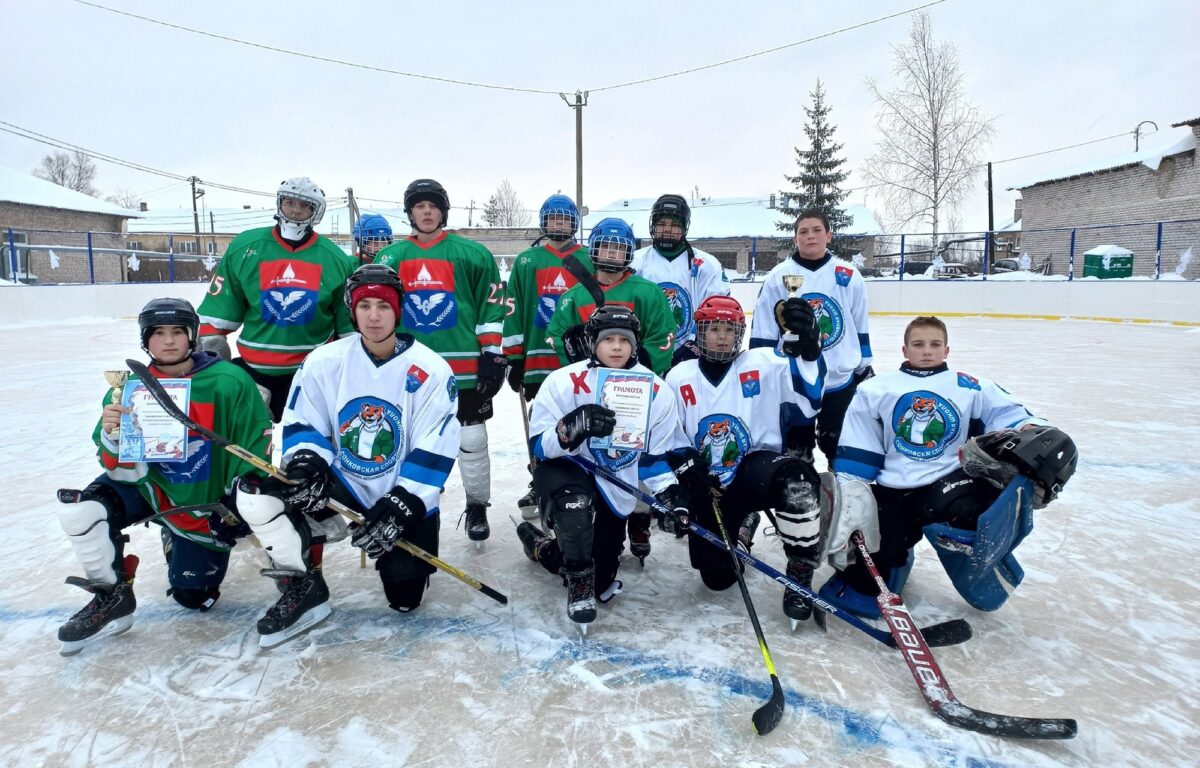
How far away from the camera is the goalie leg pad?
2.04 metres

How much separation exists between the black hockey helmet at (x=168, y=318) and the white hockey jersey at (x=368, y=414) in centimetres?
37

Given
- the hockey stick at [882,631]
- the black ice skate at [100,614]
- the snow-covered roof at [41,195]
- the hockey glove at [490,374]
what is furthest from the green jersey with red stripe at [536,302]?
the snow-covered roof at [41,195]

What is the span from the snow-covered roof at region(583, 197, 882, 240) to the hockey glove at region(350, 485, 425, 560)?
28.2m

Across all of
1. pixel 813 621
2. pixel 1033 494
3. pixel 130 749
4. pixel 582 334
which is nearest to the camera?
pixel 130 749

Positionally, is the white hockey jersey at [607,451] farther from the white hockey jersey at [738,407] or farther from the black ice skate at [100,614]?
the black ice skate at [100,614]

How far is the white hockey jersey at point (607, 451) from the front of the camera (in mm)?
2340

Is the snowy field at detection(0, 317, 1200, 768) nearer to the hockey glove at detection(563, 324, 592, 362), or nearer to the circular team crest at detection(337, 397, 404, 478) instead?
the circular team crest at detection(337, 397, 404, 478)

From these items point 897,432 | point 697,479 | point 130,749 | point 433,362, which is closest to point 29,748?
point 130,749

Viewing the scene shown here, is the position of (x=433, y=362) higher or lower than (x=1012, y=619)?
higher

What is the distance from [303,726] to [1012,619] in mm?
2132

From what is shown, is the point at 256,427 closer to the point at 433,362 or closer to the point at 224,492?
the point at 224,492

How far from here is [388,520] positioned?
6.78 feet

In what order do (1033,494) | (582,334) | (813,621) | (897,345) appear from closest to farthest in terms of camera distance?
(1033,494) → (813,621) → (582,334) → (897,345)

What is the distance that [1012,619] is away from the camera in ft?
7.20
